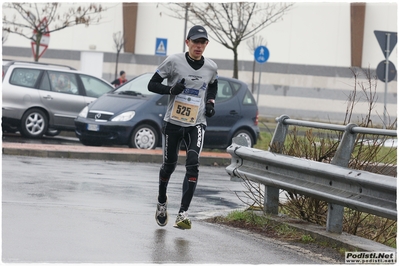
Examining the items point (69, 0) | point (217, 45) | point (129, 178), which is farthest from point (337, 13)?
point (129, 178)

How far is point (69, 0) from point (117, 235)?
31867 millimetres

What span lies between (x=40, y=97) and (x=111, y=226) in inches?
502

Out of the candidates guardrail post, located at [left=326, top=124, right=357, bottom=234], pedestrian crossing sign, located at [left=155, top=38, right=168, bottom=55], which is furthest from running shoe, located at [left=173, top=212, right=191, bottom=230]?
pedestrian crossing sign, located at [left=155, top=38, right=168, bottom=55]

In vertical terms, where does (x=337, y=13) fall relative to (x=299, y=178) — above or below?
above

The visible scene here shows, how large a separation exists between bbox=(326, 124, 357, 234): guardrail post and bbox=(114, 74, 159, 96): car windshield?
1106 cm

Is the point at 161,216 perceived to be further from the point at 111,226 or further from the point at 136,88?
the point at 136,88

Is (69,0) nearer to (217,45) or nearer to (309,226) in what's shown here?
(217,45)

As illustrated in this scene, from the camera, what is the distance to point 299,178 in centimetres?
807

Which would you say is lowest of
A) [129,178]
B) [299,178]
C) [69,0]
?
[129,178]

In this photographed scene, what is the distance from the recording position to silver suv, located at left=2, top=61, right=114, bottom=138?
20109 mm

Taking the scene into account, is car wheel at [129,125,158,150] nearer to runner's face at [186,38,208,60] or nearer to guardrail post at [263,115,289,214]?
guardrail post at [263,115,289,214]

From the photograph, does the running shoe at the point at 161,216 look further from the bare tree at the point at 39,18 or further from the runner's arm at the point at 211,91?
the bare tree at the point at 39,18

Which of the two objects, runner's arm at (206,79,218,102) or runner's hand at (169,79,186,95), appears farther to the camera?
runner's arm at (206,79,218,102)

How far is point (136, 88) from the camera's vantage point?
740 inches
